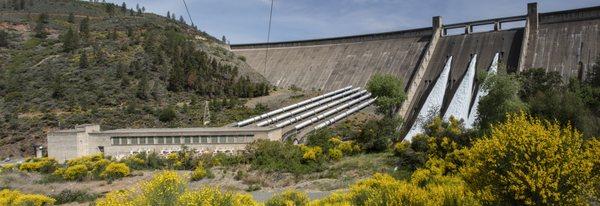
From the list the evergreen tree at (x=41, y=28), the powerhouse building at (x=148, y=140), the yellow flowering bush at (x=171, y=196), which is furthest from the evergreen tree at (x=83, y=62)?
the yellow flowering bush at (x=171, y=196)

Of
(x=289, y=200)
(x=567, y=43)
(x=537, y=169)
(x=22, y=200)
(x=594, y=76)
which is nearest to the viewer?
(x=537, y=169)

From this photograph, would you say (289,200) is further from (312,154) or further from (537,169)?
(312,154)

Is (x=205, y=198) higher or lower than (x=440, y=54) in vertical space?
lower

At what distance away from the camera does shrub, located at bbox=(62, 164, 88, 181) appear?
74.9 ft

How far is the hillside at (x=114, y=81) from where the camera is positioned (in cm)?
3681

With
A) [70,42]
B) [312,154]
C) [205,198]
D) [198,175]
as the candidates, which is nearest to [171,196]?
[205,198]

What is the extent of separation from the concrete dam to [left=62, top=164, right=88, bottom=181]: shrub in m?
17.4

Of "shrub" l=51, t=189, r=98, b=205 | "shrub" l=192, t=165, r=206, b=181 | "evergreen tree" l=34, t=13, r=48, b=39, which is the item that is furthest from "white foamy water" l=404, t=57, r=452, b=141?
"evergreen tree" l=34, t=13, r=48, b=39

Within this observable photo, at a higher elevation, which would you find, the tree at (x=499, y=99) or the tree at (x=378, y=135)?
the tree at (x=499, y=99)

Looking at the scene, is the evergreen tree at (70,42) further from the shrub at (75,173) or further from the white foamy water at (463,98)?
the white foamy water at (463,98)

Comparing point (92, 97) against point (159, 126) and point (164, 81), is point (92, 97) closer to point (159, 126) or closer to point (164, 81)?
point (164, 81)

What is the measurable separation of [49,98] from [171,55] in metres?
10.5

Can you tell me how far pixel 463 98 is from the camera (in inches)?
1367

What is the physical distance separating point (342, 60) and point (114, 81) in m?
19.7
